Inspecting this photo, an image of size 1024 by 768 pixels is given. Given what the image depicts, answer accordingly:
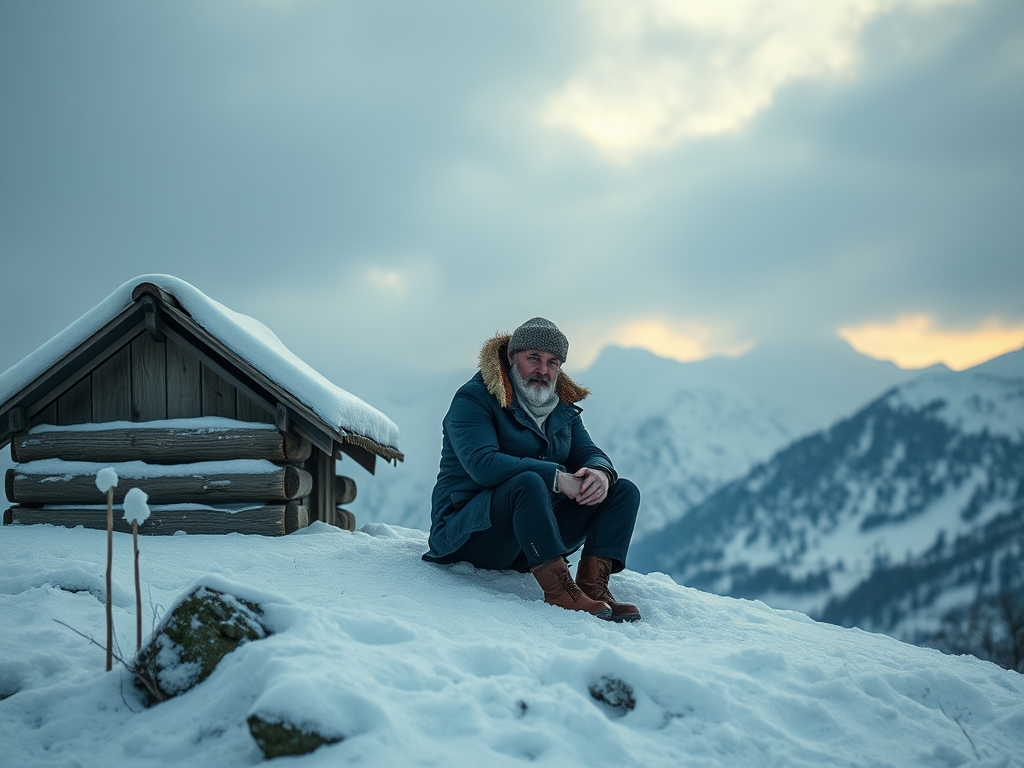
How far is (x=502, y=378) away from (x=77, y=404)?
3.92 m

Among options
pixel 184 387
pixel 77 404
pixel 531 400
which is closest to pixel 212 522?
pixel 184 387

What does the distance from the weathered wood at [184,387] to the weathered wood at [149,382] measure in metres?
0.05

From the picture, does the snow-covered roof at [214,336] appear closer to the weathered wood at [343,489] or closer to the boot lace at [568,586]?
the weathered wood at [343,489]

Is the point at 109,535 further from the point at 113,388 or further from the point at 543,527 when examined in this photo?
the point at 113,388

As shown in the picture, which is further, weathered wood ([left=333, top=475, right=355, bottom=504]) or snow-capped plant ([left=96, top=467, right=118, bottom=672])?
weathered wood ([left=333, top=475, right=355, bottom=504])

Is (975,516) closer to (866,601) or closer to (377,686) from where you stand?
(866,601)

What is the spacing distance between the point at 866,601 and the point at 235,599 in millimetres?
127546

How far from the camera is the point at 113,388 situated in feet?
20.2

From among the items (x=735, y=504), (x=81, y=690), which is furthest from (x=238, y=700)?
(x=735, y=504)

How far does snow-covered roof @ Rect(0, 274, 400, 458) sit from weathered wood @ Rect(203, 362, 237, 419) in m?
0.49

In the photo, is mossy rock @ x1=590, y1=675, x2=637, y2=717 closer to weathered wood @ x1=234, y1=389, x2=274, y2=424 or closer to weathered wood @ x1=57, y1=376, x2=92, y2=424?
weathered wood @ x1=234, y1=389, x2=274, y2=424

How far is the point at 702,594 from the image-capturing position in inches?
205

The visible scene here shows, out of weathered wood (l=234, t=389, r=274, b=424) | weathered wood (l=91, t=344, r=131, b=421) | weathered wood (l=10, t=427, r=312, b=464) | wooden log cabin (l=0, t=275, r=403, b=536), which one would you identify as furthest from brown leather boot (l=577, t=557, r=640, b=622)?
weathered wood (l=91, t=344, r=131, b=421)

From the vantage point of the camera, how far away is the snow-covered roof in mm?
5660
